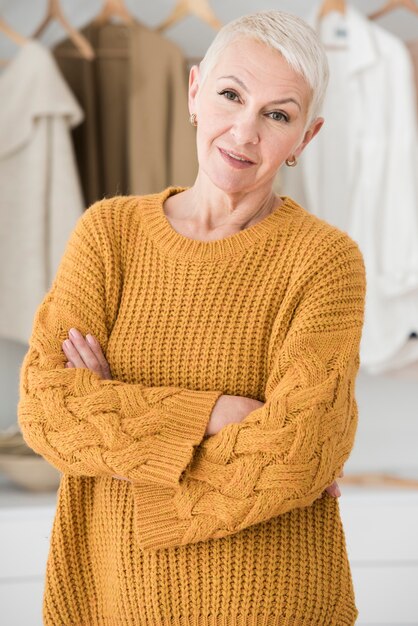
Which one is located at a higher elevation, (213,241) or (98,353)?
(213,241)

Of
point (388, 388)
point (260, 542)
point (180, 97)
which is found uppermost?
point (180, 97)

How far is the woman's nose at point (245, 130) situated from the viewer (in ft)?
3.94

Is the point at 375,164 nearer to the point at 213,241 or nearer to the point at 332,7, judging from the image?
the point at 332,7

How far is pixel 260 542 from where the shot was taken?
1.21 metres

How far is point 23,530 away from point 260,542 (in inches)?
51.3

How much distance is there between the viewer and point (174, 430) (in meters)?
1.17

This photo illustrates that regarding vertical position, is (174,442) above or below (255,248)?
below

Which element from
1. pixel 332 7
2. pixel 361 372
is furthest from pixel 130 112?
pixel 361 372

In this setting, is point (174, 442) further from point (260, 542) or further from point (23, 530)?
point (23, 530)

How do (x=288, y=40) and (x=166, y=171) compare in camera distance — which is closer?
(x=288, y=40)

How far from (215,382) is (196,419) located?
0.26 feet

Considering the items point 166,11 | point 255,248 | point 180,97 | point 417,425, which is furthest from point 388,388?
point 255,248

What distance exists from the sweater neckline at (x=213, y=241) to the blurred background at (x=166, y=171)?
109 cm

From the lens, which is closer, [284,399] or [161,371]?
[284,399]
